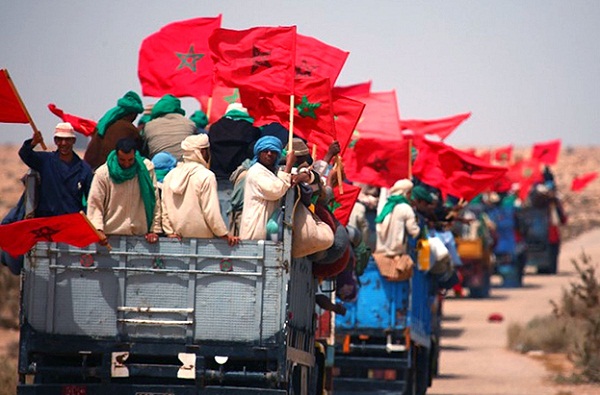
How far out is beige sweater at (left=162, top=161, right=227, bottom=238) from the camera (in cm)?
1108

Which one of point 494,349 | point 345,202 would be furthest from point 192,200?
point 494,349

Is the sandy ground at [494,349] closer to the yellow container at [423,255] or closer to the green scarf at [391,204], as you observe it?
the yellow container at [423,255]

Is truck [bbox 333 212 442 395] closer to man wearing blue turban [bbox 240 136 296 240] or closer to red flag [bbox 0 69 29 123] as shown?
man wearing blue turban [bbox 240 136 296 240]

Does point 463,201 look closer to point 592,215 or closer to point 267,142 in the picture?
point 267,142

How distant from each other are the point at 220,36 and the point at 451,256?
605cm

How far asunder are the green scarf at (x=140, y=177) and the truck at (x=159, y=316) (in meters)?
0.48

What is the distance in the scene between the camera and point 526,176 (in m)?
46.6

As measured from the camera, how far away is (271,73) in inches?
519

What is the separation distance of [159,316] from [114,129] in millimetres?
2974

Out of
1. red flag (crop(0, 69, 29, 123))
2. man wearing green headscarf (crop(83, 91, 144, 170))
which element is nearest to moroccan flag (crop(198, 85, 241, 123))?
man wearing green headscarf (crop(83, 91, 144, 170))

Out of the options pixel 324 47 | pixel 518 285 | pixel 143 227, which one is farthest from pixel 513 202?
pixel 143 227

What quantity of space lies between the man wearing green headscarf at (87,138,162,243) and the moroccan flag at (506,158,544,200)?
115 ft

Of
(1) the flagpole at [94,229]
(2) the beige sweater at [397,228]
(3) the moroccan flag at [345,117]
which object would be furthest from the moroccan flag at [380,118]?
(1) the flagpole at [94,229]

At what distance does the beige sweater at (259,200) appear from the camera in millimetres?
11023
